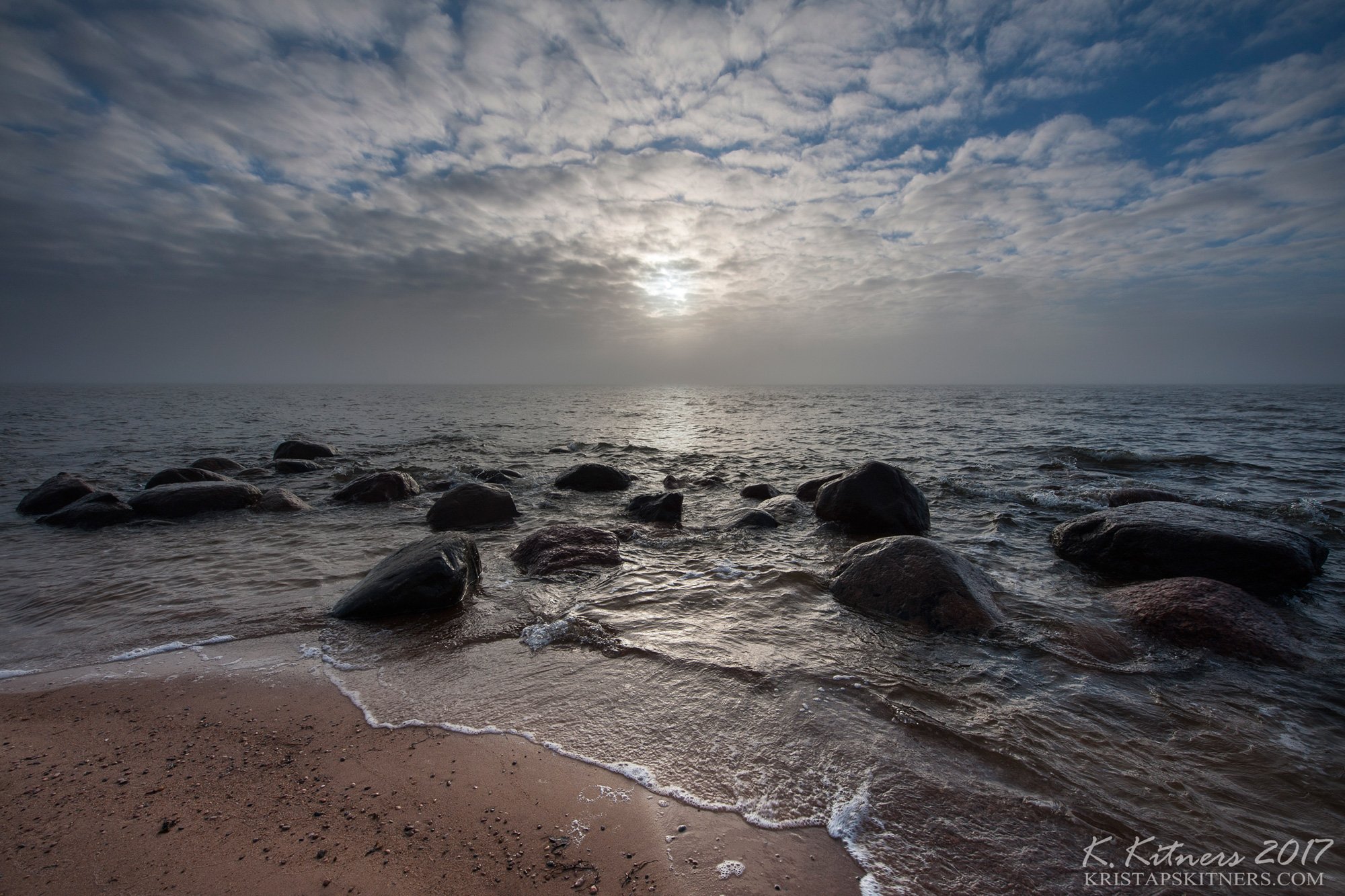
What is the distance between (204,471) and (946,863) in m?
14.6

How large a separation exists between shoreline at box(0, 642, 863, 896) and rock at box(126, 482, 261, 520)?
7011mm

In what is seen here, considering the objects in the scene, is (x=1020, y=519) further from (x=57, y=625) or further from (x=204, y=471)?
(x=204, y=471)

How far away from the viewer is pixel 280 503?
394 inches

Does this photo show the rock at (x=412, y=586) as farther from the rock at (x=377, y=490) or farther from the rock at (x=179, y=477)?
the rock at (x=179, y=477)

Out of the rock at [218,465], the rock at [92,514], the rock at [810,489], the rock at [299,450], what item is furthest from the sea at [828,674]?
the rock at [299,450]

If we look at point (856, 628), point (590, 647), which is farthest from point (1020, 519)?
point (590, 647)

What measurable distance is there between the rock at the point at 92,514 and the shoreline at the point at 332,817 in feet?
23.0

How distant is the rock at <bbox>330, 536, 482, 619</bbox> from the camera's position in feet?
17.4

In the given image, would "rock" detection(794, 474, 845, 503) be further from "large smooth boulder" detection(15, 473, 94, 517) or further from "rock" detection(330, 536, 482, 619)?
"large smooth boulder" detection(15, 473, 94, 517)

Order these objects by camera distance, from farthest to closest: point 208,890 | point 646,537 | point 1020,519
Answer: point 1020,519 → point 646,537 → point 208,890

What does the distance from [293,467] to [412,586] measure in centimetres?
1202

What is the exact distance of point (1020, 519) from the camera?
918cm

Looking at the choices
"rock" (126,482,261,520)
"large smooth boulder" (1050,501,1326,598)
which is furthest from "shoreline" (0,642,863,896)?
"rock" (126,482,261,520)

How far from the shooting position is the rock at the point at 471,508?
357 inches
